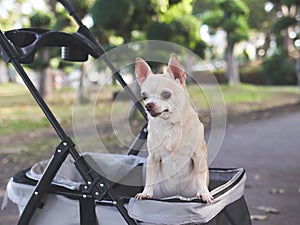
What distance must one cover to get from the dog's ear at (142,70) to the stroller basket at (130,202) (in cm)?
45

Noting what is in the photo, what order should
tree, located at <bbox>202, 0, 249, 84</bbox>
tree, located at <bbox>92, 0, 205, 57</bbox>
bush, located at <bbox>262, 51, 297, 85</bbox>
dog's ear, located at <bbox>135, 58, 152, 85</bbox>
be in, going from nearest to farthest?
dog's ear, located at <bbox>135, 58, 152, 85</bbox> → tree, located at <bbox>92, 0, 205, 57</bbox> → tree, located at <bbox>202, 0, 249, 84</bbox> → bush, located at <bbox>262, 51, 297, 85</bbox>

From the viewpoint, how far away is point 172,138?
1.57 m


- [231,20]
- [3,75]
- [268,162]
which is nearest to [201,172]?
→ [268,162]

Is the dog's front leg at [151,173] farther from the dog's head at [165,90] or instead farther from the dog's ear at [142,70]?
the dog's ear at [142,70]

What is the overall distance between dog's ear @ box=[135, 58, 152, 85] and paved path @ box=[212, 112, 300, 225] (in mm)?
1473

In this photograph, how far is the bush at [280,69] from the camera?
1438 centimetres

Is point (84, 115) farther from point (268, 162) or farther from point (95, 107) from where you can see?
point (268, 162)

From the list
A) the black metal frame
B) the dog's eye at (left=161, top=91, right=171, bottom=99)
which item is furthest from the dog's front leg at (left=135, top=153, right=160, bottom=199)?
Result: the dog's eye at (left=161, top=91, right=171, bottom=99)

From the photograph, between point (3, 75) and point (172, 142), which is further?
point (3, 75)

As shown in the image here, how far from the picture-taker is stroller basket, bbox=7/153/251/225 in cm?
148

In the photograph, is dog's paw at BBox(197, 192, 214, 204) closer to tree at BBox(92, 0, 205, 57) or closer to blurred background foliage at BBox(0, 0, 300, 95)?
blurred background foliage at BBox(0, 0, 300, 95)

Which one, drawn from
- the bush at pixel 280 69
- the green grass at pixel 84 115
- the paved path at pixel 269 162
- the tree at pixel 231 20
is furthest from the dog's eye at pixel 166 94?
the bush at pixel 280 69

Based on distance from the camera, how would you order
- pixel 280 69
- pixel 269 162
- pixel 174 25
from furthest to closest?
pixel 280 69
pixel 174 25
pixel 269 162

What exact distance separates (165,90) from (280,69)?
13.9 metres
